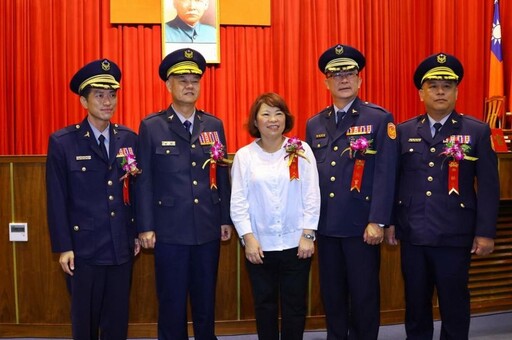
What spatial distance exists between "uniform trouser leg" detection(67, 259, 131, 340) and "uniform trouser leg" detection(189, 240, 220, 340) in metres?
0.34

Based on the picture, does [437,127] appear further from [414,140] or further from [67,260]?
[67,260]

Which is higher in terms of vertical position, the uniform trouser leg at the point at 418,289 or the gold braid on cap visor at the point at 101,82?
the gold braid on cap visor at the point at 101,82

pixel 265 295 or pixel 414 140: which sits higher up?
pixel 414 140

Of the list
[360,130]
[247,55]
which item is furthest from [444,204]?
[247,55]

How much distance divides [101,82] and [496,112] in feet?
14.2

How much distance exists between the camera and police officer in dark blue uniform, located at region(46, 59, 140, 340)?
231 cm

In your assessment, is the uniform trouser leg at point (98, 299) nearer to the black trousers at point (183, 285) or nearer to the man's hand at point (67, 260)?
the man's hand at point (67, 260)

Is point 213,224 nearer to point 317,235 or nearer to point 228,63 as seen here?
point 317,235

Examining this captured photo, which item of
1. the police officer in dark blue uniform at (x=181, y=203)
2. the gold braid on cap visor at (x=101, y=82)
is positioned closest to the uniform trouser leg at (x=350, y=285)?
the police officer in dark blue uniform at (x=181, y=203)

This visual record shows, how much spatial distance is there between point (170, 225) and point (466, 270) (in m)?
1.53

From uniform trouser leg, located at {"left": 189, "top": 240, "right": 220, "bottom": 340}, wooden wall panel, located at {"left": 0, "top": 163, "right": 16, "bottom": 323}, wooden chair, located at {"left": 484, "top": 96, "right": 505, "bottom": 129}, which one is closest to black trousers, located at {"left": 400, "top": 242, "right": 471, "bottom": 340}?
uniform trouser leg, located at {"left": 189, "top": 240, "right": 220, "bottom": 340}

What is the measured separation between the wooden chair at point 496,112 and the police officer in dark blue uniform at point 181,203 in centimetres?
381

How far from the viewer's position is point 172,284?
253 cm

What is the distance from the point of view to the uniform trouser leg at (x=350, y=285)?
8.18 ft
